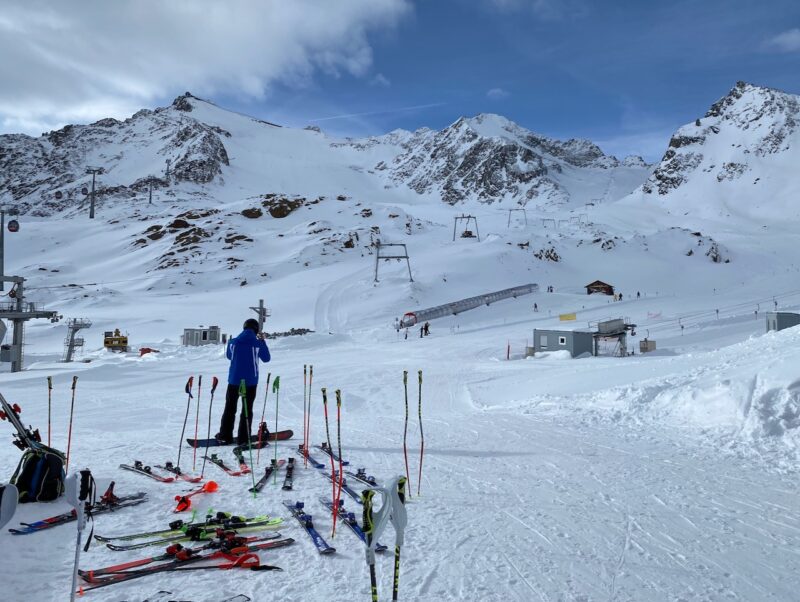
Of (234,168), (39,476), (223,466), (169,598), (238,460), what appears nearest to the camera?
(169,598)

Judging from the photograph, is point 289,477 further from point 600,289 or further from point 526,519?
point 600,289

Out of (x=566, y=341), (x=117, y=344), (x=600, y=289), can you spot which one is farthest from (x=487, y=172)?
(x=117, y=344)

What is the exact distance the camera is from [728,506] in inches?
212

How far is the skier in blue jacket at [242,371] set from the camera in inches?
319

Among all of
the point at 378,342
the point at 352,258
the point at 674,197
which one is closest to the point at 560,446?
the point at 378,342

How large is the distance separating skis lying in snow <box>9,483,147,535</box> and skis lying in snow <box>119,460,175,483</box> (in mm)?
530

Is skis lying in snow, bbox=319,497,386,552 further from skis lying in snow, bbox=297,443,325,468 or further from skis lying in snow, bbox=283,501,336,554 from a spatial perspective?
skis lying in snow, bbox=297,443,325,468

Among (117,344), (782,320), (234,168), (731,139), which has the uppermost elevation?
(731,139)

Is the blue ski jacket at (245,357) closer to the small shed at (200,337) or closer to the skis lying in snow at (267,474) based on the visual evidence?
the skis lying in snow at (267,474)

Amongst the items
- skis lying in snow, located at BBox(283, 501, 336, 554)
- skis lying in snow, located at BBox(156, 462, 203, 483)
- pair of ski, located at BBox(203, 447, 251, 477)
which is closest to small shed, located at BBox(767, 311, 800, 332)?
pair of ski, located at BBox(203, 447, 251, 477)

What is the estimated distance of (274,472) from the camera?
6480 millimetres

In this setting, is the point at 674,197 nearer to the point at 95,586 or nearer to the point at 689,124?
the point at 689,124

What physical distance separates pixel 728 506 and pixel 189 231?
7310 cm

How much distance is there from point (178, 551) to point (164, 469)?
2954mm
